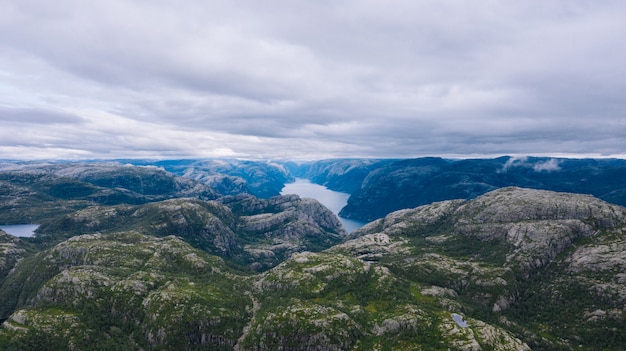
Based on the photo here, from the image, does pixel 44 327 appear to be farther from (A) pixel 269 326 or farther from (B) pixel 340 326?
(B) pixel 340 326

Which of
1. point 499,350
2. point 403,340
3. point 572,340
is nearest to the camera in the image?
point 499,350

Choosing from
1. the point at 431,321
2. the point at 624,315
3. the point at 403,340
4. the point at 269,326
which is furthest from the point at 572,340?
the point at 269,326

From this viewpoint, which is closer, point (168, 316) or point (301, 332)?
point (301, 332)

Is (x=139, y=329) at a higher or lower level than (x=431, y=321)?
lower

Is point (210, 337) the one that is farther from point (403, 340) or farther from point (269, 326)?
point (403, 340)

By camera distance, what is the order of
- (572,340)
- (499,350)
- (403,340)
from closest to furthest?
1. (499,350)
2. (403,340)
3. (572,340)

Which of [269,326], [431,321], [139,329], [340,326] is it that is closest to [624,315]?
[431,321]

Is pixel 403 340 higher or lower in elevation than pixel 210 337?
higher

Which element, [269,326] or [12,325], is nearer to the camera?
[12,325]
